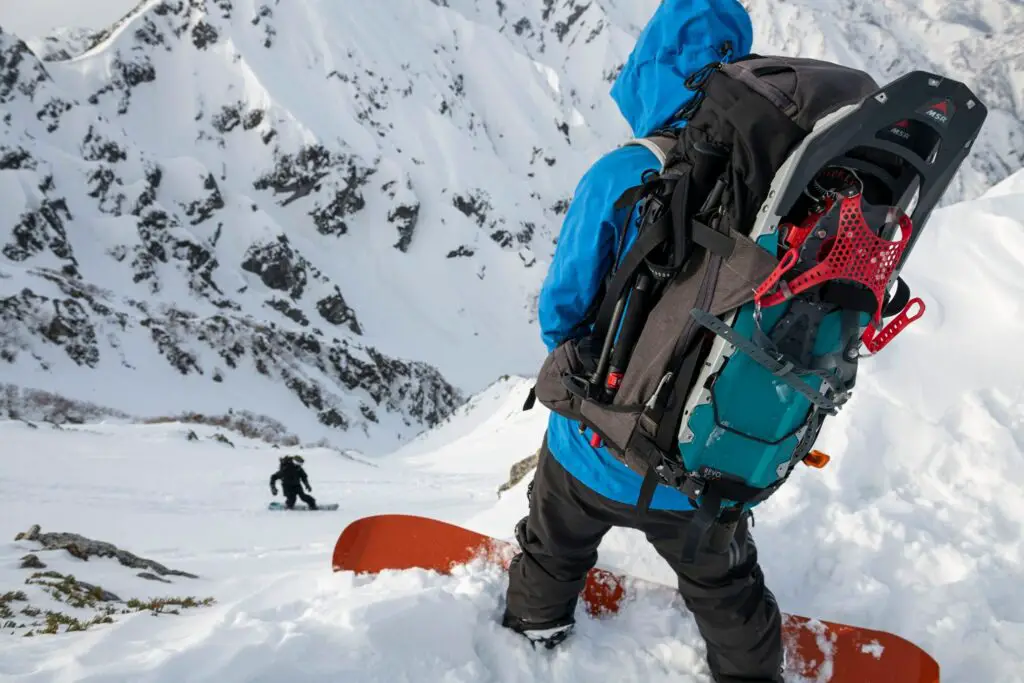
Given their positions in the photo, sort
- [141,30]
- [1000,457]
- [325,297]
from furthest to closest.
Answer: [141,30] → [325,297] → [1000,457]

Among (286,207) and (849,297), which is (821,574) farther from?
(286,207)

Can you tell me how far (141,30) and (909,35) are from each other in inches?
6134

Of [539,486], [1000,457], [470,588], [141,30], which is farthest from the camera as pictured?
[141,30]

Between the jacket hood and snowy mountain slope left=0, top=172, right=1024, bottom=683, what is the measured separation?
6.05 feet

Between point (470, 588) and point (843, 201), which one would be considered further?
point (470, 588)

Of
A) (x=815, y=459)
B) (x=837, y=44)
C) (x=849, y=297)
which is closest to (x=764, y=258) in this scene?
(x=849, y=297)

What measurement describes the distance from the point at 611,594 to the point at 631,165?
1832 mm

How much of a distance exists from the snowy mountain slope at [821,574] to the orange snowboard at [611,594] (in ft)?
0.39

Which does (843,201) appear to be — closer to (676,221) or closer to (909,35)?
(676,221)

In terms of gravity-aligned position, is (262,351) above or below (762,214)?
below

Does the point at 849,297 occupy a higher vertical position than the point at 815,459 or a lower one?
higher

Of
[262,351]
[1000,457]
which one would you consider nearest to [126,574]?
[1000,457]

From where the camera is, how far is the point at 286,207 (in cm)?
5944

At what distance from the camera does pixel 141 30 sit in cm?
6419
